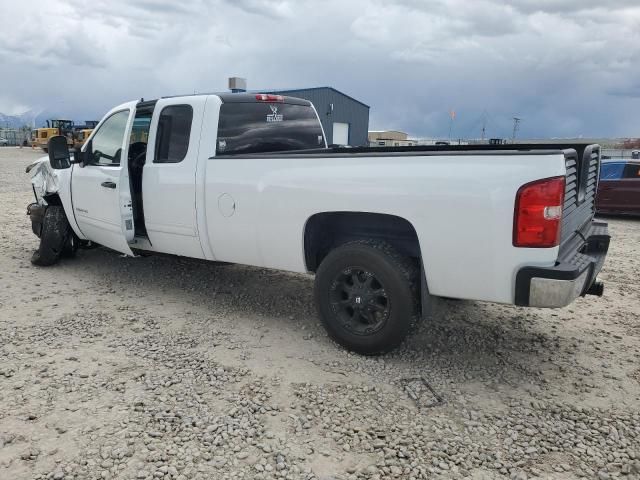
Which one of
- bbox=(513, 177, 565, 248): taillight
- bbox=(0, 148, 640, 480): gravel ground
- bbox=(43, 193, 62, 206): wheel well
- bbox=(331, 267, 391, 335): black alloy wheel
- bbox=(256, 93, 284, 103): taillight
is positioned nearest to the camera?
bbox=(0, 148, 640, 480): gravel ground

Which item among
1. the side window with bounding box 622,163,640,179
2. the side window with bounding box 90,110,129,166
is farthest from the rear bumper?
the side window with bounding box 622,163,640,179

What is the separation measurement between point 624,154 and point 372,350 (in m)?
26.0

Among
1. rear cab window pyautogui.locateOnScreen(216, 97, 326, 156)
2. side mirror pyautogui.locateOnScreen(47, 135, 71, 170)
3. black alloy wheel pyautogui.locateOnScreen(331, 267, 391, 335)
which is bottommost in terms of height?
black alloy wheel pyautogui.locateOnScreen(331, 267, 391, 335)

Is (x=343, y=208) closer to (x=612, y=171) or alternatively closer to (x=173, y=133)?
(x=173, y=133)

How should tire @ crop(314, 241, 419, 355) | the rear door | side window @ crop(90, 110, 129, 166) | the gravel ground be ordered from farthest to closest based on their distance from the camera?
side window @ crop(90, 110, 129, 166) → the rear door → tire @ crop(314, 241, 419, 355) → the gravel ground

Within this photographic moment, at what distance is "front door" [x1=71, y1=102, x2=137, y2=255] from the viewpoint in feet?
16.7

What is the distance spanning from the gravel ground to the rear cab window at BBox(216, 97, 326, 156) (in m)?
1.57

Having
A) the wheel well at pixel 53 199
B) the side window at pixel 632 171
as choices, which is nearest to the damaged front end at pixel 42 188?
the wheel well at pixel 53 199

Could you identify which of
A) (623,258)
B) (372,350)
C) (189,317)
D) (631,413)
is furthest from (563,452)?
(623,258)

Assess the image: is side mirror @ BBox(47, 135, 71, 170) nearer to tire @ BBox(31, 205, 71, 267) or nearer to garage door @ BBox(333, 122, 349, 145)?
tire @ BBox(31, 205, 71, 267)

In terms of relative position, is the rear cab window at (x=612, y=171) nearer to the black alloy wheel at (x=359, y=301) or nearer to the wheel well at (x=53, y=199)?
the black alloy wheel at (x=359, y=301)

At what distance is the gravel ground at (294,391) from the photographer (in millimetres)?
2682

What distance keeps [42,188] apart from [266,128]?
3.41 metres

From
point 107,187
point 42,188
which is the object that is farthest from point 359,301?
point 42,188
